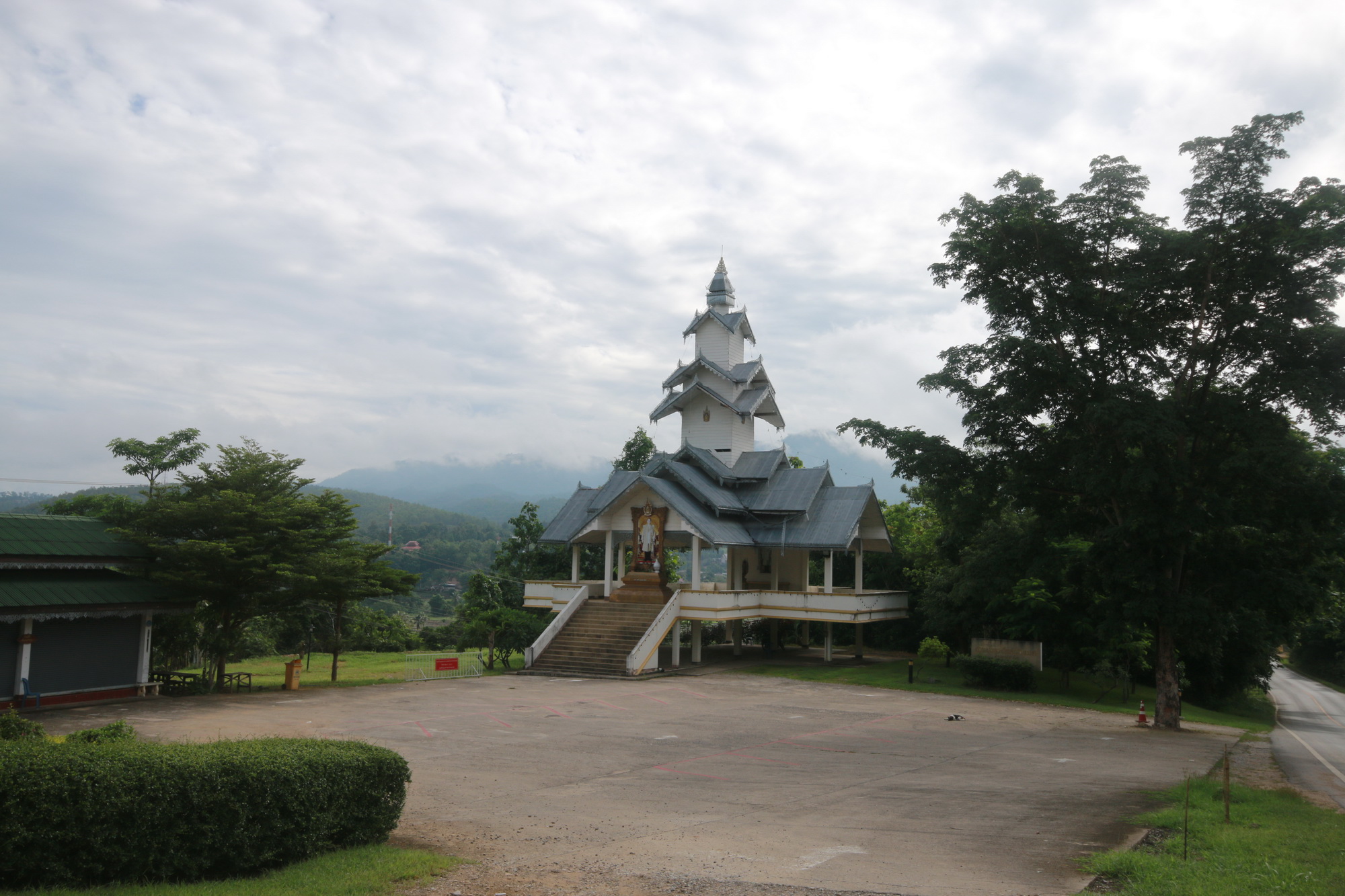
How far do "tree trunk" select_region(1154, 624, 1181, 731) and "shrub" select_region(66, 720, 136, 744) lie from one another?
21972mm

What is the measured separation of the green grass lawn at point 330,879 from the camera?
7.58 metres

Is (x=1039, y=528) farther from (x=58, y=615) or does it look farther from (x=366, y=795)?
(x=58, y=615)

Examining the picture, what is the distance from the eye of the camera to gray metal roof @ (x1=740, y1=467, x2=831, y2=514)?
3469 centimetres

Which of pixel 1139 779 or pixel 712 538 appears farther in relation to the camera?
pixel 712 538

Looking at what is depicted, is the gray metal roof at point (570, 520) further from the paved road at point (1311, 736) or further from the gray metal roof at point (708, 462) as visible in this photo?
the paved road at point (1311, 736)

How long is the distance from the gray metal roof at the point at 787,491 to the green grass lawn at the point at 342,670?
37.2 ft

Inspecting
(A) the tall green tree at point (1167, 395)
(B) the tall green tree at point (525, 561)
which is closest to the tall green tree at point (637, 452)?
(B) the tall green tree at point (525, 561)

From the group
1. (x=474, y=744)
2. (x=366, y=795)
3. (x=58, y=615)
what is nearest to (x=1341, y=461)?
(x=474, y=744)

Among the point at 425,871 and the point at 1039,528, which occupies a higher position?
the point at 1039,528

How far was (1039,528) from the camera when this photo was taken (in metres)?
23.2

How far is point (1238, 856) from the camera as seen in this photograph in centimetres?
941

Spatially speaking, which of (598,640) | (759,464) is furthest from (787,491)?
(598,640)

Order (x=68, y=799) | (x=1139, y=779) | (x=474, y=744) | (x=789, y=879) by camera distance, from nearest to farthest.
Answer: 1. (x=68, y=799)
2. (x=789, y=879)
3. (x=1139, y=779)
4. (x=474, y=744)

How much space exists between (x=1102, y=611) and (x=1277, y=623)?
375 centimetres
